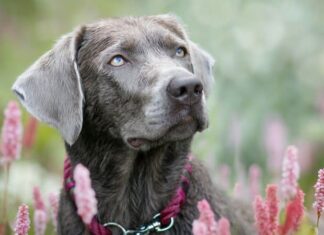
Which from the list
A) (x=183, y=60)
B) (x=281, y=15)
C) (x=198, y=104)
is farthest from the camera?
(x=281, y=15)

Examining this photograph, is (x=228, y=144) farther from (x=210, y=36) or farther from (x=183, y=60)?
(x=183, y=60)

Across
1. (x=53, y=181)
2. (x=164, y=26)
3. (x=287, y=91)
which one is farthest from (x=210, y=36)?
(x=164, y=26)

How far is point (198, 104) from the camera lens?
484 cm

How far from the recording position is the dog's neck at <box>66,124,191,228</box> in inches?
211

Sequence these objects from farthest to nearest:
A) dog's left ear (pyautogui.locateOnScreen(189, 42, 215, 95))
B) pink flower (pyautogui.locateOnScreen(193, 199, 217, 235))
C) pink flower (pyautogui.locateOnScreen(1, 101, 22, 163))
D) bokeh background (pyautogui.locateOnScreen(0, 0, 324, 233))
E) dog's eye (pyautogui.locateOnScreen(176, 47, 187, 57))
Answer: bokeh background (pyautogui.locateOnScreen(0, 0, 324, 233)) → dog's left ear (pyautogui.locateOnScreen(189, 42, 215, 95)) → dog's eye (pyautogui.locateOnScreen(176, 47, 187, 57)) → pink flower (pyautogui.locateOnScreen(1, 101, 22, 163)) → pink flower (pyautogui.locateOnScreen(193, 199, 217, 235))

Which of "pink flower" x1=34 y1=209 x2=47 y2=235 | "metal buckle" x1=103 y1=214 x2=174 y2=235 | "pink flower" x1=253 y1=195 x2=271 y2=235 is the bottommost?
"metal buckle" x1=103 y1=214 x2=174 y2=235

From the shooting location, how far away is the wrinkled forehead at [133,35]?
5414 mm

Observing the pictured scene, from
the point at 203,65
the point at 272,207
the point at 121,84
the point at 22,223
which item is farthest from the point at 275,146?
the point at 22,223

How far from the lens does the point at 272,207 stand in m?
4.16

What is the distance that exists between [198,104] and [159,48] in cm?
75

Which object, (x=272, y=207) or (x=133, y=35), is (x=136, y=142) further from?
(x=272, y=207)

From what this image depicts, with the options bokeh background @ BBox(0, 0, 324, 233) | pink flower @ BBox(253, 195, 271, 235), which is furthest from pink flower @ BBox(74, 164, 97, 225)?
bokeh background @ BBox(0, 0, 324, 233)

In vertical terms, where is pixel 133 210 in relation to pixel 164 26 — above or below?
below

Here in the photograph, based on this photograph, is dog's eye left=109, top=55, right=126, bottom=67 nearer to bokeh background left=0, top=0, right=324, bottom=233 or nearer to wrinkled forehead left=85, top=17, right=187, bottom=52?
wrinkled forehead left=85, top=17, right=187, bottom=52
